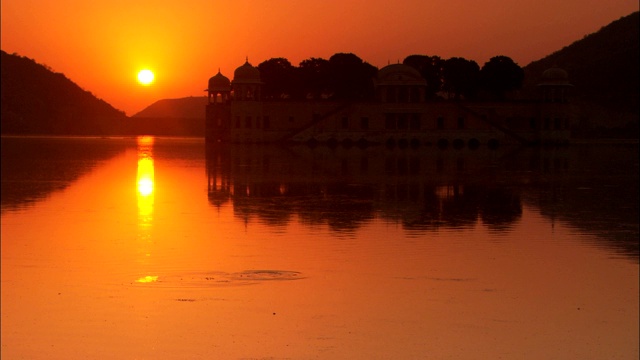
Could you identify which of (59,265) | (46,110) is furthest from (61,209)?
(46,110)

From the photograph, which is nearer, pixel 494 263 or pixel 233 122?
pixel 494 263

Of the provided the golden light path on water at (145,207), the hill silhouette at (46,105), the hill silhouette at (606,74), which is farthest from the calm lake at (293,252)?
the hill silhouette at (46,105)

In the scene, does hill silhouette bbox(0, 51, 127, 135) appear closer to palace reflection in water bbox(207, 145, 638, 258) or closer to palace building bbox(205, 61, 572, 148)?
palace building bbox(205, 61, 572, 148)

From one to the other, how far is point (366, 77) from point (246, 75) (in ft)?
51.0

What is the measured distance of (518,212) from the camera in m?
24.3

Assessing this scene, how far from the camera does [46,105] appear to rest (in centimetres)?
16338

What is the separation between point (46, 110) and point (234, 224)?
147 m

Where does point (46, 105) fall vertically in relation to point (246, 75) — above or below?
above

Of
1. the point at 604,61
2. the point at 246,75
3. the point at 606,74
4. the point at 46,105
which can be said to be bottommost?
the point at 246,75

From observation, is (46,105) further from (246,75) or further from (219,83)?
(246,75)

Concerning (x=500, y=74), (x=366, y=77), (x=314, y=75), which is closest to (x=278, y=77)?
(x=314, y=75)

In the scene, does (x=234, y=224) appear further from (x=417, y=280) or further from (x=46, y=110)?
(x=46, y=110)

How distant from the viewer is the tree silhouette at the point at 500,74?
292 ft

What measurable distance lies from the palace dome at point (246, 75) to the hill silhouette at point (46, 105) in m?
72.2
